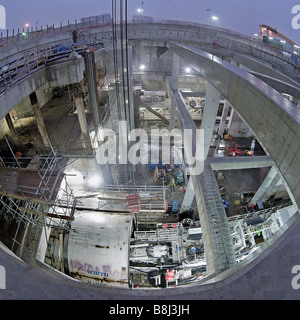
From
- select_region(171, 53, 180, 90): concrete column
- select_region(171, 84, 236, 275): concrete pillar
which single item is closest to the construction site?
select_region(171, 84, 236, 275): concrete pillar

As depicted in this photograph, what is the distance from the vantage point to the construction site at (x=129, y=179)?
18.9 feet

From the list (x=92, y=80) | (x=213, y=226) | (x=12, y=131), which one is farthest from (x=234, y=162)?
(x=12, y=131)

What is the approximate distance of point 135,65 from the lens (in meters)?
26.4

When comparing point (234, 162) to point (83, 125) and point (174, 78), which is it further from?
point (174, 78)

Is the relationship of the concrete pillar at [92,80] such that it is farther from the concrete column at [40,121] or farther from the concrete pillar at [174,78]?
the concrete pillar at [174,78]

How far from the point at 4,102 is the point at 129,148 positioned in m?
9.28

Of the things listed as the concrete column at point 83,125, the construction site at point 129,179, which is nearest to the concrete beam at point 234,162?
the construction site at point 129,179

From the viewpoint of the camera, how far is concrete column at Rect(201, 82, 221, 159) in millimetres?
9398

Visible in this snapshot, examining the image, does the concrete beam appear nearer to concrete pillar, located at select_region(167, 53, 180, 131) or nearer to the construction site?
the construction site

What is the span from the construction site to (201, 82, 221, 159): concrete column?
0.05 m

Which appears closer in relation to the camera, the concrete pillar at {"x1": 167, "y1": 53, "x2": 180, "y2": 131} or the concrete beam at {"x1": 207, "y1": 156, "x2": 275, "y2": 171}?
the concrete beam at {"x1": 207, "y1": 156, "x2": 275, "y2": 171}

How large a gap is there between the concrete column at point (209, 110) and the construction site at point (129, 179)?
0.05m

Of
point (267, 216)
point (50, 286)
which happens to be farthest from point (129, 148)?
point (50, 286)
